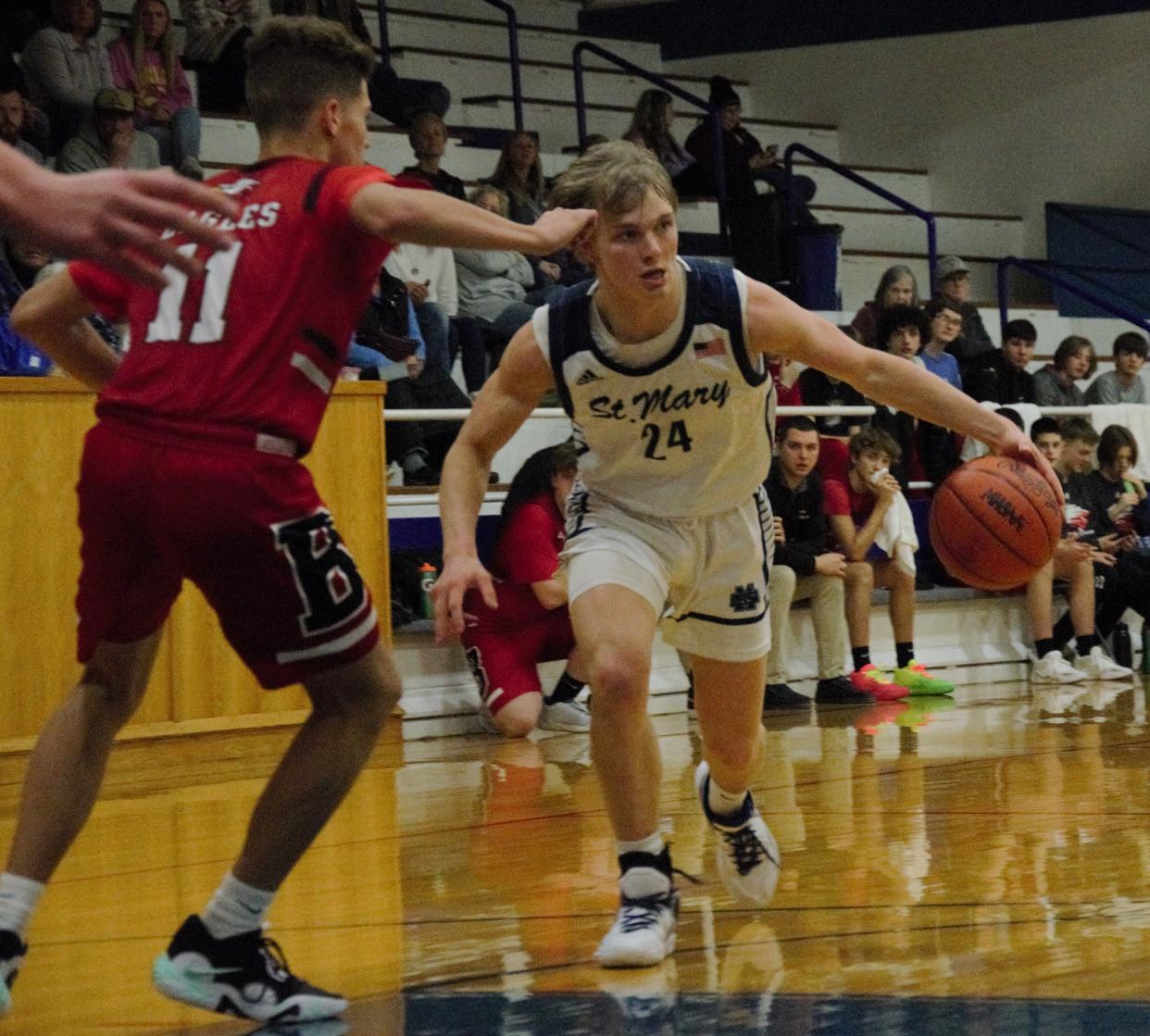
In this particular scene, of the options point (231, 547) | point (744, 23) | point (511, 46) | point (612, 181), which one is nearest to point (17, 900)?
point (231, 547)

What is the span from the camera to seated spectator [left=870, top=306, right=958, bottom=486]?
9.86 metres

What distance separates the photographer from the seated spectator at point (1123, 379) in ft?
37.7

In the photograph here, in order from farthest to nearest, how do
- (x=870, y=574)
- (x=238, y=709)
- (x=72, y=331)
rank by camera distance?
1. (x=870, y=574)
2. (x=238, y=709)
3. (x=72, y=331)

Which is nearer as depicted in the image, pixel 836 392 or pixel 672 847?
pixel 672 847

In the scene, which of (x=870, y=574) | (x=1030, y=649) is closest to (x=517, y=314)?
(x=870, y=574)

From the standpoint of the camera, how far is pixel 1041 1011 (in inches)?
118

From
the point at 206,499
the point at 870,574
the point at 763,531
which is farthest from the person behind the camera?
the point at 870,574

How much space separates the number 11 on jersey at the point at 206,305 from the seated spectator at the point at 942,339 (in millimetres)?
7771

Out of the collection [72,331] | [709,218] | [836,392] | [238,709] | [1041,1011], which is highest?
[709,218]

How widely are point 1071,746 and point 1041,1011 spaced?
3759 millimetres

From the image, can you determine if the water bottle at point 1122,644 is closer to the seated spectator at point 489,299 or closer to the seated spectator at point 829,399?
the seated spectator at point 829,399

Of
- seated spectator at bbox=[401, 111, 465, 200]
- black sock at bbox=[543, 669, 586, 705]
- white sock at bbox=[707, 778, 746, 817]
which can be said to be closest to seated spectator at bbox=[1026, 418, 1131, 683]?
black sock at bbox=[543, 669, 586, 705]

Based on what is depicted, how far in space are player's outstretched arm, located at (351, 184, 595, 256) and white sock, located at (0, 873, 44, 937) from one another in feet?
3.81

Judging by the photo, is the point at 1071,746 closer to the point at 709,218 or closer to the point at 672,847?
the point at 672,847
